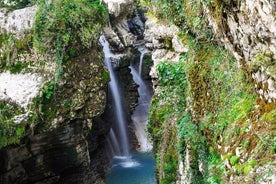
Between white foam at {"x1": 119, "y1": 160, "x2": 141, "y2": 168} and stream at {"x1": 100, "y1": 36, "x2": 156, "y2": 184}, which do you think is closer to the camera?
stream at {"x1": 100, "y1": 36, "x2": 156, "y2": 184}

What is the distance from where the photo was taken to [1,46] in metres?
11.3

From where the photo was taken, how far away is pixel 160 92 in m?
11.0

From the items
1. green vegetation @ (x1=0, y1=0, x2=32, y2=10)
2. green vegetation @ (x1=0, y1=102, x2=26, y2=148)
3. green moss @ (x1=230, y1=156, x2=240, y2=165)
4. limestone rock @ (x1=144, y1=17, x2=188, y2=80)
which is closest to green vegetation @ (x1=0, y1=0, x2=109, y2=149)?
green vegetation @ (x1=0, y1=102, x2=26, y2=148)

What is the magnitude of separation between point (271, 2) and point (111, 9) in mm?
15786

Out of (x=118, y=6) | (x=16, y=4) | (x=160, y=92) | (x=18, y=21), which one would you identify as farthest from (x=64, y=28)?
(x=118, y=6)

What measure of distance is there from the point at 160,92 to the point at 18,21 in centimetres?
478

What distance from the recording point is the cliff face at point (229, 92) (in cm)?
379

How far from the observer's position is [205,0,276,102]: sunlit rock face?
3.82 m

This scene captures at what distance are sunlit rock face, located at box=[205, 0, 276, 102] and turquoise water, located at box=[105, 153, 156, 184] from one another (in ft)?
31.6

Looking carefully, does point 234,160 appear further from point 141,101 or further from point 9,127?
point 141,101

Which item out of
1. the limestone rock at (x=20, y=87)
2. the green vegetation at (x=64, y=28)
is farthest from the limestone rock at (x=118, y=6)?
the limestone rock at (x=20, y=87)

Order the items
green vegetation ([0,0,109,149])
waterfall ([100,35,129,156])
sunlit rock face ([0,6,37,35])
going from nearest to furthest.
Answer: green vegetation ([0,0,109,149]) → sunlit rock face ([0,6,37,35]) → waterfall ([100,35,129,156])

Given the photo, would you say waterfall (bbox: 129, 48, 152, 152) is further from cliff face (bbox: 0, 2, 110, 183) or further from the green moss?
the green moss

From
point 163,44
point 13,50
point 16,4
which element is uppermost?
point 16,4
